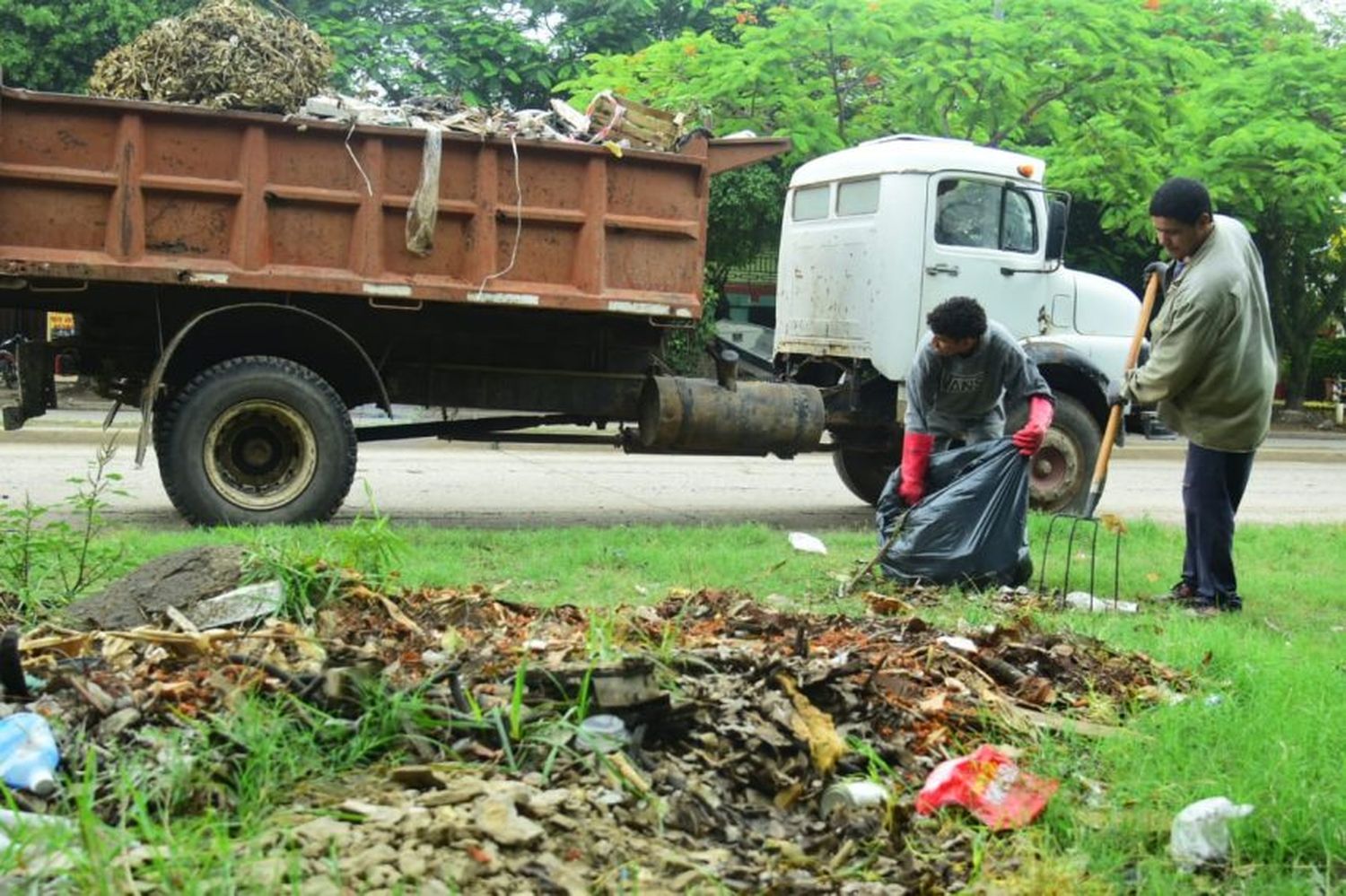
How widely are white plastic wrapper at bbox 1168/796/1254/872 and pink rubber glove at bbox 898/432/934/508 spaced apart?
3811mm

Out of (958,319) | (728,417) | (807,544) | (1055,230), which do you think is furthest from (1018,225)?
(958,319)

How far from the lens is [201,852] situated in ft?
9.18

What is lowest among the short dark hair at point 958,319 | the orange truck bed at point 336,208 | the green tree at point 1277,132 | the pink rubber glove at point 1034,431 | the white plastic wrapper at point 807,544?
the white plastic wrapper at point 807,544

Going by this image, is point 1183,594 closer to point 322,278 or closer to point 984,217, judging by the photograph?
point 984,217

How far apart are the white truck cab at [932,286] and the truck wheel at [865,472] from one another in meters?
0.57

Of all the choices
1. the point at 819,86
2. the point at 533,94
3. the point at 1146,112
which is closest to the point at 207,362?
the point at 819,86

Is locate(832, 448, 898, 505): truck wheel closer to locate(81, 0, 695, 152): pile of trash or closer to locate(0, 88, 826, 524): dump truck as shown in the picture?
locate(0, 88, 826, 524): dump truck

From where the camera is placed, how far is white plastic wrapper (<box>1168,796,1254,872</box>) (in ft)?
11.0

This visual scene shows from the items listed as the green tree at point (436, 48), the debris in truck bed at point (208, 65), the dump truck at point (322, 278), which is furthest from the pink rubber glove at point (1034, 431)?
the green tree at point (436, 48)

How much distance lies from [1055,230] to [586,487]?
425cm

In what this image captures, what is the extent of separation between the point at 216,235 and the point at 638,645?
486 cm

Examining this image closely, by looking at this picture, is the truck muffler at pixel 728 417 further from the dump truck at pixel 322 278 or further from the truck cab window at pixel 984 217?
the truck cab window at pixel 984 217

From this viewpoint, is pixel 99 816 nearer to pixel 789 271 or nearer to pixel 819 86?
pixel 789 271

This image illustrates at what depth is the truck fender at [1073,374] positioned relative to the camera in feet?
32.5
